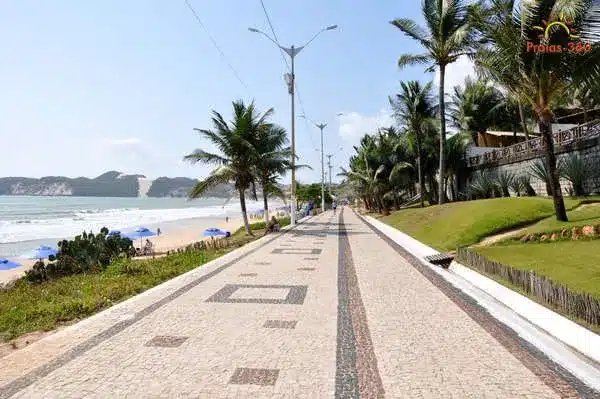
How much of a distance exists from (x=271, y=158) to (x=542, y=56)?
638 inches

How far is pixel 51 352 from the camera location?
17.7ft

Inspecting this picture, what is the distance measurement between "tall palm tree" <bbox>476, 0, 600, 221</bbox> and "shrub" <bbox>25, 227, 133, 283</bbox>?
1432 cm

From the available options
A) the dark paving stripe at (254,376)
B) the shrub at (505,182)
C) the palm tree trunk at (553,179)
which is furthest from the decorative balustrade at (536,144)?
the dark paving stripe at (254,376)

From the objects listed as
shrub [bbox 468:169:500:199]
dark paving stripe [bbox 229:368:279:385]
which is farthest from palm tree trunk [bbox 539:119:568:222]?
dark paving stripe [bbox 229:368:279:385]

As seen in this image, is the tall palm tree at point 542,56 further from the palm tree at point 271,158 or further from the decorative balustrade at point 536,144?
the palm tree at point 271,158

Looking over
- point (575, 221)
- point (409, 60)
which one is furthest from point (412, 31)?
point (575, 221)

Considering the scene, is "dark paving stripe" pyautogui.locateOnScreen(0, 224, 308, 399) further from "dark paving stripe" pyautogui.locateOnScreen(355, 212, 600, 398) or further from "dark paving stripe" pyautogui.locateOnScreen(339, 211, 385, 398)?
"dark paving stripe" pyautogui.locateOnScreen(355, 212, 600, 398)

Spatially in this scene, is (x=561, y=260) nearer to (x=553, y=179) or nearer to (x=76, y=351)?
(x=553, y=179)

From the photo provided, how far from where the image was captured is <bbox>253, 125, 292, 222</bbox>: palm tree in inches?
1061

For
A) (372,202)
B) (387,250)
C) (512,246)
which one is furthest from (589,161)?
(372,202)

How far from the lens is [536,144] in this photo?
916 inches

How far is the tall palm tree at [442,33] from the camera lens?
24.8m

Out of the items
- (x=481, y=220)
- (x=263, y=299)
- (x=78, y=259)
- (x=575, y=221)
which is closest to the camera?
(x=263, y=299)

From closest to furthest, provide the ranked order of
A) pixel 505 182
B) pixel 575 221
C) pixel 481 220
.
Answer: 1. pixel 575 221
2. pixel 481 220
3. pixel 505 182
